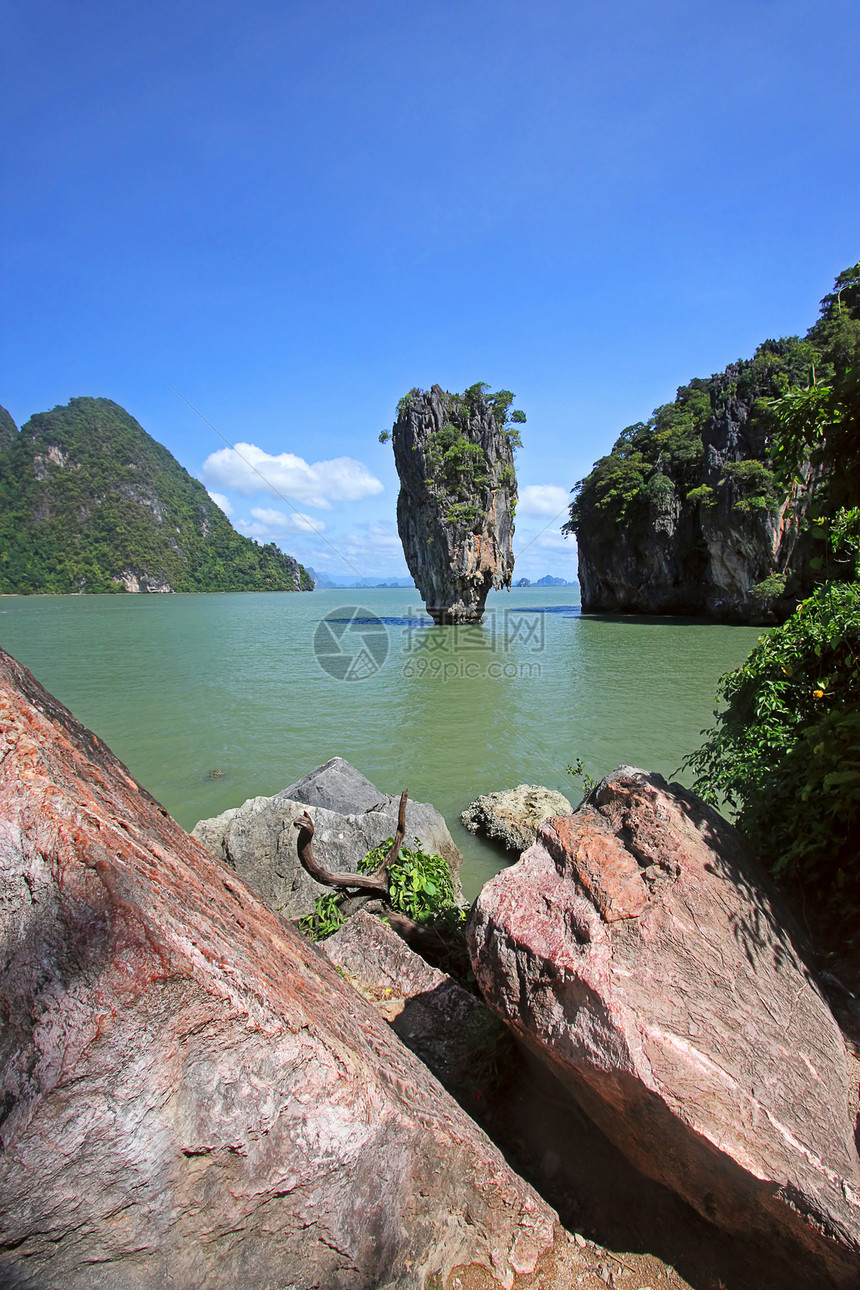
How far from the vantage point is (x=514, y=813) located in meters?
8.43

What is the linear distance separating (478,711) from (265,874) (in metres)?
10.9

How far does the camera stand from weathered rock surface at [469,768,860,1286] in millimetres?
1939

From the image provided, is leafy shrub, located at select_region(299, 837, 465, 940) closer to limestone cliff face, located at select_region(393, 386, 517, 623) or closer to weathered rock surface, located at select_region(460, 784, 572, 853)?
weathered rock surface, located at select_region(460, 784, 572, 853)

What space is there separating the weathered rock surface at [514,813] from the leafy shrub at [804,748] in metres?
3.54

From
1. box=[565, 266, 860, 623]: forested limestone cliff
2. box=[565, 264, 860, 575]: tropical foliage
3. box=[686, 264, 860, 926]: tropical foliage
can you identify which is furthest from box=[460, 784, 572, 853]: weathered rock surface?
box=[565, 266, 860, 623]: forested limestone cliff

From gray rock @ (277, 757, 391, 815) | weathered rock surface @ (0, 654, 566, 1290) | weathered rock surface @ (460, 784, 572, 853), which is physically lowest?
weathered rock surface @ (460, 784, 572, 853)

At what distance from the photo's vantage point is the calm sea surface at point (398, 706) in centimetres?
1113

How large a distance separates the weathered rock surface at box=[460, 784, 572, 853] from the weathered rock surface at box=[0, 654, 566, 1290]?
20.0ft

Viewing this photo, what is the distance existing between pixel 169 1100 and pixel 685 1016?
182cm

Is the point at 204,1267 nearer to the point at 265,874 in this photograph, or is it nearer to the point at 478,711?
the point at 265,874

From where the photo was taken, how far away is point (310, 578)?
160125mm

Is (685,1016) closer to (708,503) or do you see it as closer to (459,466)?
(459,466)

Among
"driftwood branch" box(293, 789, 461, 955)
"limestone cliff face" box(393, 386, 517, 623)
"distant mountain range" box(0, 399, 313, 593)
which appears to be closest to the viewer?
"driftwood branch" box(293, 789, 461, 955)

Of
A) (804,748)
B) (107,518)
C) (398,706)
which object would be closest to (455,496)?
(398,706)
